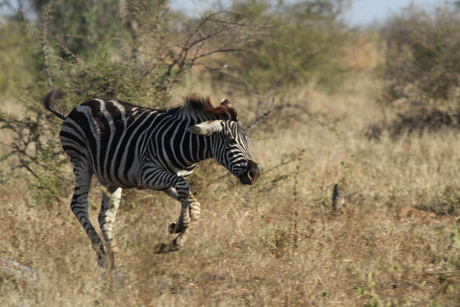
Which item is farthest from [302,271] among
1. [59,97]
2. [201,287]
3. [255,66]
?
[255,66]

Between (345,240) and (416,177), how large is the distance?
124 inches

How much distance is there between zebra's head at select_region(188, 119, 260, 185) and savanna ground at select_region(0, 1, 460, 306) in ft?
1.87

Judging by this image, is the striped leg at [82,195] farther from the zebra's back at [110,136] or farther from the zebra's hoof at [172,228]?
the zebra's hoof at [172,228]

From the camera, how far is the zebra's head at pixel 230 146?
4.34 metres

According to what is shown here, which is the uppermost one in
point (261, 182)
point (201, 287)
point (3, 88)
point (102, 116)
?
point (3, 88)

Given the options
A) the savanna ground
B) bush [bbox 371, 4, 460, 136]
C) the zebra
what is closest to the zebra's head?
the zebra

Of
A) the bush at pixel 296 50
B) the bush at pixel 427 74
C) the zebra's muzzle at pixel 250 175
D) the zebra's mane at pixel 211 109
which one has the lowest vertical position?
the zebra's muzzle at pixel 250 175

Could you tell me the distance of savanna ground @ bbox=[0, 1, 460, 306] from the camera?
367cm

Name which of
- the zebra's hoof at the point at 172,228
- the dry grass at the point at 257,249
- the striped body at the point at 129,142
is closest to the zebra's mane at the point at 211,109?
the striped body at the point at 129,142

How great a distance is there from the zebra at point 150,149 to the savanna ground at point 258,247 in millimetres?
230

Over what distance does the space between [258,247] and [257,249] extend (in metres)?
0.03

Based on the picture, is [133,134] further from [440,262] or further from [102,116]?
[440,262]

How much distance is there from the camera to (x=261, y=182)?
666 cm

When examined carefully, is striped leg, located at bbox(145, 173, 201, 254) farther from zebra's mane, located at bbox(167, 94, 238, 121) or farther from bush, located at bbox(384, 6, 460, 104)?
bush, located at bbox(384, 6, 460, 104)
